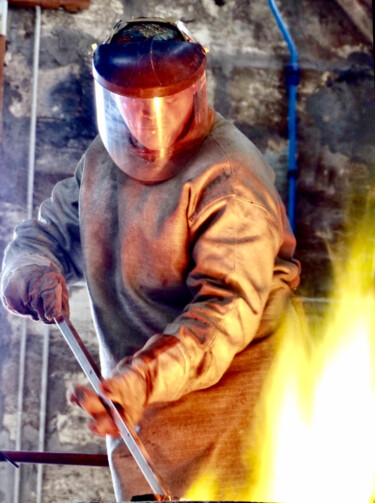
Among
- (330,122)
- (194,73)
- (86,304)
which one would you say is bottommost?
(86,304)

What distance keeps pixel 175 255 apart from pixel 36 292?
1.62 ft

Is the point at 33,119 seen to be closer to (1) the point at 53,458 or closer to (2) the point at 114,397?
(1) the point at 53,458

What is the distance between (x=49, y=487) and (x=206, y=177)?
2058 mm

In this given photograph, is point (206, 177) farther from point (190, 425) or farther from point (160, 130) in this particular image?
point (190, 425)

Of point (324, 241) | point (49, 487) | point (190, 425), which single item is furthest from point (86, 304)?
point (190, 425)

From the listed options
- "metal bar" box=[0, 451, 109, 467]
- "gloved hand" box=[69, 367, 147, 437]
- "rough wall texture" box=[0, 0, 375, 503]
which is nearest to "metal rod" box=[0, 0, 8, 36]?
"rough wall texture" box=[0, 0, 375, 503]

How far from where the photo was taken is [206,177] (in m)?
4.21

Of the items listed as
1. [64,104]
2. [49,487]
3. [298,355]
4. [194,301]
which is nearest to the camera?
[194,301]

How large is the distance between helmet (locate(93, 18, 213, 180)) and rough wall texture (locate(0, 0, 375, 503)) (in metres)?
1.62

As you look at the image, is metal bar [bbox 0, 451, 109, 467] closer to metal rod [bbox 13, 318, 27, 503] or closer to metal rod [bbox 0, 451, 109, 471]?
metal rod [bbox 0, 451, 109, 471]

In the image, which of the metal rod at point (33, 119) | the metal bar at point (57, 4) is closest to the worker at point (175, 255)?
the metal rod at point (33, 119)

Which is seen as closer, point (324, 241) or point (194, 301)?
point (194, 301)

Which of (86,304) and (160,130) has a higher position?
(160,130)

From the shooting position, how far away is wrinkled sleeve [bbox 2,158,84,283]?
4.54m
